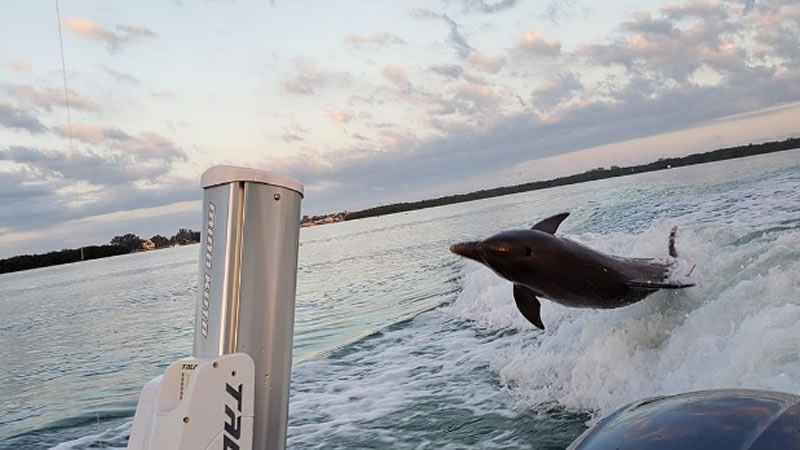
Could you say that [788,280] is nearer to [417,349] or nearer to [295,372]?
[417,349]

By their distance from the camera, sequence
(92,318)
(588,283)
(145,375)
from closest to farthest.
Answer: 1. (588,283)
2. (145,375)
3. (92,318)

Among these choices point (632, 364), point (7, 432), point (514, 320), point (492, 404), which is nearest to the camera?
point (632, 364)

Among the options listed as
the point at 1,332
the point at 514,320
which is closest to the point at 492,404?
the point at 514,320

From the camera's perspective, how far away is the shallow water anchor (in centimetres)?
211

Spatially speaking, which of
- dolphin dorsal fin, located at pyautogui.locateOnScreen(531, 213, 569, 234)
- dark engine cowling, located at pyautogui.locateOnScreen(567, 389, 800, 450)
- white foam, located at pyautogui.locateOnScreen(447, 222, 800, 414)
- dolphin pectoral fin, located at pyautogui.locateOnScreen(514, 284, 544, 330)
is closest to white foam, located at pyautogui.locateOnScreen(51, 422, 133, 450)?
white foam, located at pyautogui.locateOnScreen(447, 222, 800, 414)

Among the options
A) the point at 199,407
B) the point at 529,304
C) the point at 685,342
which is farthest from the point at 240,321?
the point at 685,342

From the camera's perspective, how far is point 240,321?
231 cm

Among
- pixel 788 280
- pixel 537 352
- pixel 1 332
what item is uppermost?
pixel 788 280

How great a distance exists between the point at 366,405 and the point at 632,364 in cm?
234

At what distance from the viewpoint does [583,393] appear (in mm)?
4973

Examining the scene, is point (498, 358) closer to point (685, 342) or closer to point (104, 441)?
point (685, 342)

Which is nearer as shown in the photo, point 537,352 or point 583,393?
point 583,393

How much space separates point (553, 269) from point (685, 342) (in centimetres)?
190

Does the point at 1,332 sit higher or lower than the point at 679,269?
lower
